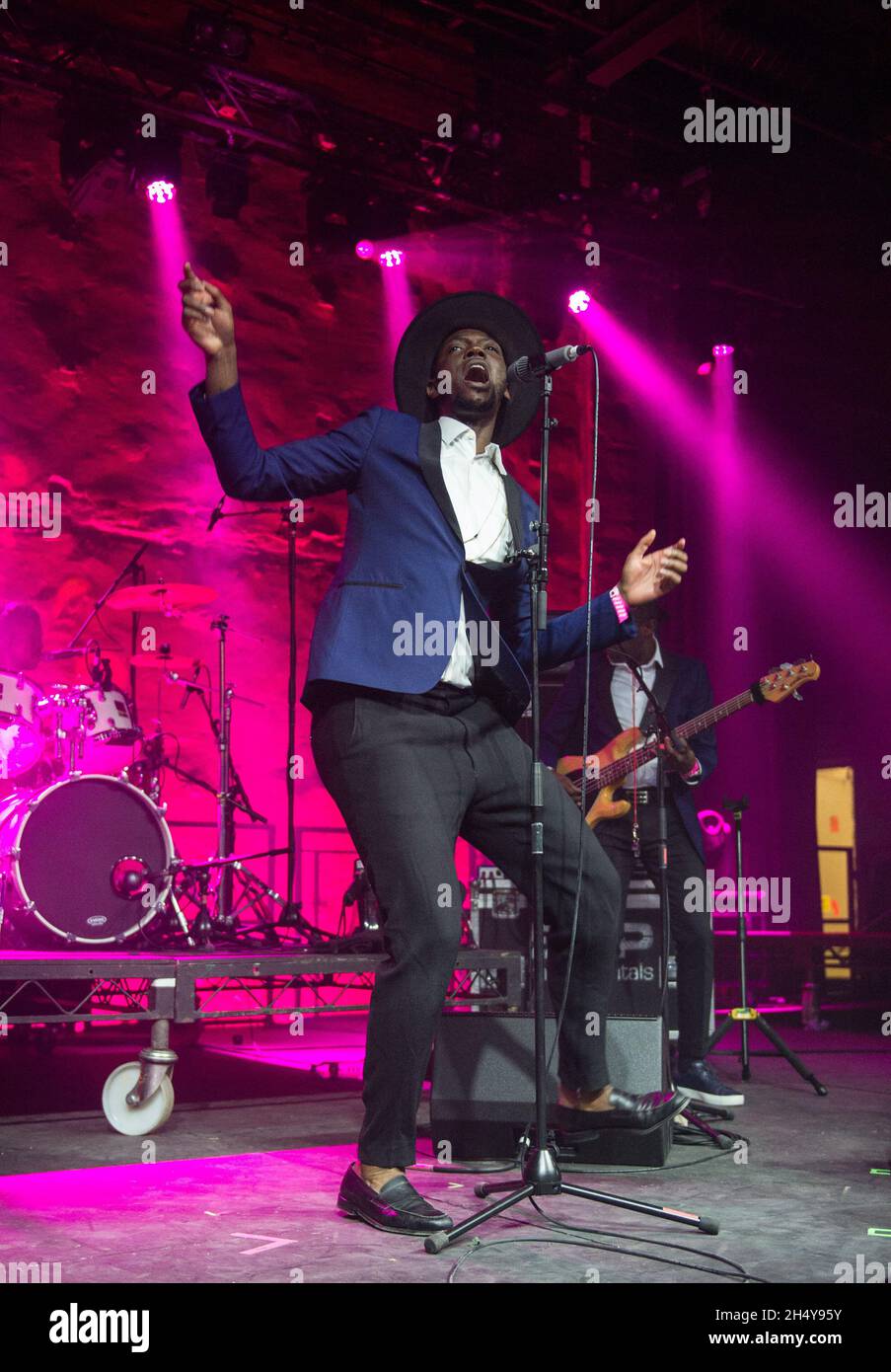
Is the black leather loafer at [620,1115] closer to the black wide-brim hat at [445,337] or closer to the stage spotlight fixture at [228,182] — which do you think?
the black wide-brim hat at [445,337]

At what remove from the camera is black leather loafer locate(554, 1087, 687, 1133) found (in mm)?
3236

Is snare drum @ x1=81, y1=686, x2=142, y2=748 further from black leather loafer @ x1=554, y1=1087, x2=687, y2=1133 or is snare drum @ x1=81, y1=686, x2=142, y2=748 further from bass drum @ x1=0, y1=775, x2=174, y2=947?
black leather loafer @ x1=554, y1=1087, x2=687, y2=1133

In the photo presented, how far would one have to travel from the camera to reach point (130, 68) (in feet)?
27.2

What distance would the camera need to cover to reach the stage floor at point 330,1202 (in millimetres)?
2549

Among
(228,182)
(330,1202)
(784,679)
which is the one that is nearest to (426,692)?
(330,1202)

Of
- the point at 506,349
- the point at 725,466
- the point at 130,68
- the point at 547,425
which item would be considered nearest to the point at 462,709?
the point at 547,425

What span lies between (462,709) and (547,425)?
2.32 ft

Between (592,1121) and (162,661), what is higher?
(162,661)

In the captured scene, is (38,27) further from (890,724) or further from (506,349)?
(890,724)

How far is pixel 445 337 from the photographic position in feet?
11.5

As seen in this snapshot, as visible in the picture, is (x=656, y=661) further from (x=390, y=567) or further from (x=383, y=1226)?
(x=383, y=1226)

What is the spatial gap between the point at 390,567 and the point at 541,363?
23.9 inches

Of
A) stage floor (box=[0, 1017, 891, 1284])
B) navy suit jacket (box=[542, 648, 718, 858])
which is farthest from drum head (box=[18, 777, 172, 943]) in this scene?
navy suit jacket (box=[542, 648, 718, 858])

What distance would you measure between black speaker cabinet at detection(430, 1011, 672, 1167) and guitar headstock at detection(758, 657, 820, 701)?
245 centimetres
